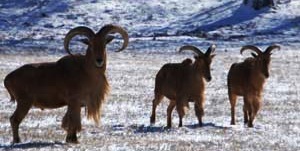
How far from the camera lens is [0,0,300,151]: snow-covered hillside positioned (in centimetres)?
1631

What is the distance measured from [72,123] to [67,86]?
2.47 feet

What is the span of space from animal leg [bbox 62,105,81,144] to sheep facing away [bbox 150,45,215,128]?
4153 mm

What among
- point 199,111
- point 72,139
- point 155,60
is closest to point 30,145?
point 72,139

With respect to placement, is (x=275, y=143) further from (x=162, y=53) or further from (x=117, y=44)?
(x=117, y=44)

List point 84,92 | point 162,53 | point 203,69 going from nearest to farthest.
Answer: point 84,92
point 203,69
point 162,53

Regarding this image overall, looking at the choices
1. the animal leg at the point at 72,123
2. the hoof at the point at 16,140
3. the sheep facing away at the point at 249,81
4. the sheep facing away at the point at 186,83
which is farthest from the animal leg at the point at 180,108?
the hoof at the point at 16,140

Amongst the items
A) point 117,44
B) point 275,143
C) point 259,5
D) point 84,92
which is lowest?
point 275,143

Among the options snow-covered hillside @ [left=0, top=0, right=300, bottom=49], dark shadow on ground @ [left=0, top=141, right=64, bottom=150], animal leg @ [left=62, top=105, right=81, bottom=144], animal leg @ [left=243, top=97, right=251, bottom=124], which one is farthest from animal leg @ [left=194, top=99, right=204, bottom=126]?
snow-covered hillside @ [left=0, top=0, right=300, bottom=49]

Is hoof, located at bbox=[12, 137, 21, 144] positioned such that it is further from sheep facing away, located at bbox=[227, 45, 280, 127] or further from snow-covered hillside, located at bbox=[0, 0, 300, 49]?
snow-covered hillside, located at bbox=[0, 0, 300, 49]

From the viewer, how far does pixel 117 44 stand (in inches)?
1975

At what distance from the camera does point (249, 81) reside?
21.0 m

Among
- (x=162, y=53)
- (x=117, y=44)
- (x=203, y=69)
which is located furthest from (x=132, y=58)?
(x=203, y=69)

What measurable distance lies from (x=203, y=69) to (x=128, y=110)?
135 inches

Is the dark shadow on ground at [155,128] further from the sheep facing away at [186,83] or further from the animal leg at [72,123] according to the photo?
the animal leg at [72,123]
